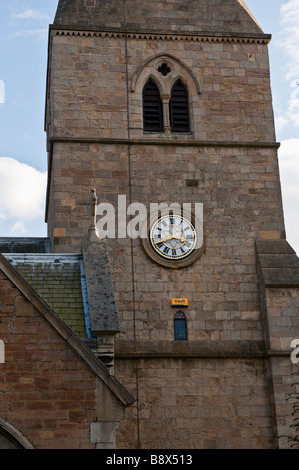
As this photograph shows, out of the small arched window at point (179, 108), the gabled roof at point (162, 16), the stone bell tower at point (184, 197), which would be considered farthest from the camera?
the gabled roof at point (162, 16)

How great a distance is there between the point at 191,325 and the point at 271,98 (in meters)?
7.35

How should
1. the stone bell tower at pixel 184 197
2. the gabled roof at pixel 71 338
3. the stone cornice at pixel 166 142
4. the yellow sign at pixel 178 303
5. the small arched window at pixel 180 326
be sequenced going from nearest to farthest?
the gabled roof at pixel 71 338 < the stone bell tower at pixel 184 197 < the small arched window at pixel 180 326 < the yellow sign at pixel 178 303 < the stone cornice at pixel 166 142

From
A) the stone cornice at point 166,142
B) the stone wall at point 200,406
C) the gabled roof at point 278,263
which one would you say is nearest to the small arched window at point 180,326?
the stone wall at point 200,406

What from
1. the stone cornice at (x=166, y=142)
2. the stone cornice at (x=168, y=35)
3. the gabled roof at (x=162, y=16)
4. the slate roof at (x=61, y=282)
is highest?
the gabled roof at (x=162, y=16)

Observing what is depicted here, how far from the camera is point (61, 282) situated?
19531 mm

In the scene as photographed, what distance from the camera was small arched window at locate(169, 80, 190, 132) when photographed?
2559cm

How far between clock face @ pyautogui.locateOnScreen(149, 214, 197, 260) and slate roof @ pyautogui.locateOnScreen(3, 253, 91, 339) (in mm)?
3671

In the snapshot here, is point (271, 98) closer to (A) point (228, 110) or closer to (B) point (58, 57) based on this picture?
(A) point (228, 110)

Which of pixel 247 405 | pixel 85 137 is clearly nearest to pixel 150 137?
pixel 85 137

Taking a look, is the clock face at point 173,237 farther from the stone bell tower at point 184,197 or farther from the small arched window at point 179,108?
the small arched window at point 179,108

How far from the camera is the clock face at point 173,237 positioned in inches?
941

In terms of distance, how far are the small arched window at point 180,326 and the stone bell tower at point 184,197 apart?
0.13ft

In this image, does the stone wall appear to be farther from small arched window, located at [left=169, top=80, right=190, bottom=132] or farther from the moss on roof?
small arched window, located at [left=169, top=80, right=190, bottom=132]

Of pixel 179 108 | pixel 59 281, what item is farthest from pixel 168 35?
pixel 59 281
